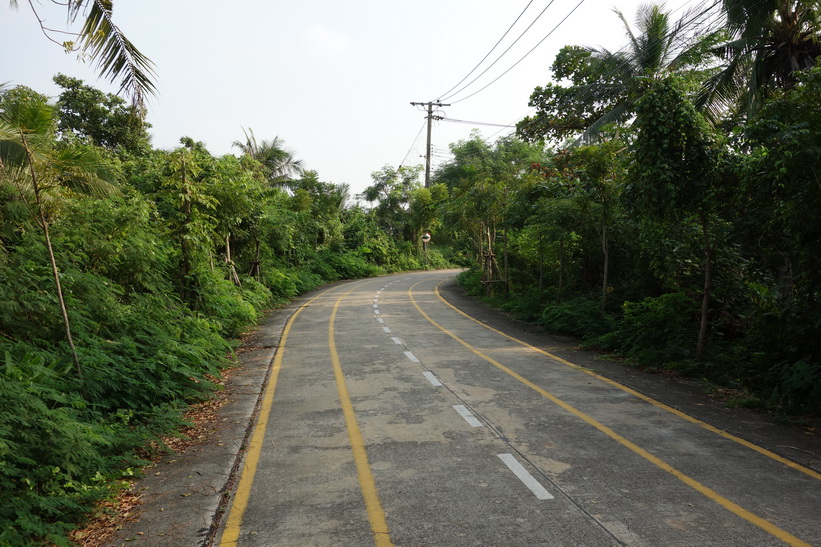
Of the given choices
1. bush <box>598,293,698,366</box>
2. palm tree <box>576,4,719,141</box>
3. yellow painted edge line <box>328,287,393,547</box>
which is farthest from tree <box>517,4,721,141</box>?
yellow painted edge line <box>328,287,393,547</box>

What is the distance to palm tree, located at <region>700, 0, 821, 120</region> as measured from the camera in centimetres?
1289

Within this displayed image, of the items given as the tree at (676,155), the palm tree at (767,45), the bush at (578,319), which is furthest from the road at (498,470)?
the palm tree at (767,45)

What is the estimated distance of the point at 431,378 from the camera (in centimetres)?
948

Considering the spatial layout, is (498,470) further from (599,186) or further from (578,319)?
(599,186)

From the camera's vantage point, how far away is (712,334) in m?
11.1

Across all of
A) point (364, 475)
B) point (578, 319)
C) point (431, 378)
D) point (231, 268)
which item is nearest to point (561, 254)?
point (578, 319)

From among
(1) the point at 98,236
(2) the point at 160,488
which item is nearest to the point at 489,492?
(2) the point at 160,488

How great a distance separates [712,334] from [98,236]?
12.6 meters

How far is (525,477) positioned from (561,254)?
1433 centimetres

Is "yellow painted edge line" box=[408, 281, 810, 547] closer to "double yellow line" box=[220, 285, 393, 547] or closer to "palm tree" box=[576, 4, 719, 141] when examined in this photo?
"double yellow line" box=[220, 285, 393, 547]

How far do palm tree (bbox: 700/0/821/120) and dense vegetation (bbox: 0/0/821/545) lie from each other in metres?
0.05

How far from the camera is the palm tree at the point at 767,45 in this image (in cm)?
1289

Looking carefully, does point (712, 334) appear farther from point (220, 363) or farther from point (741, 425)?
point (220, 363)

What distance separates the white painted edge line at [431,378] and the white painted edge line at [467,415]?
4.49 feet
